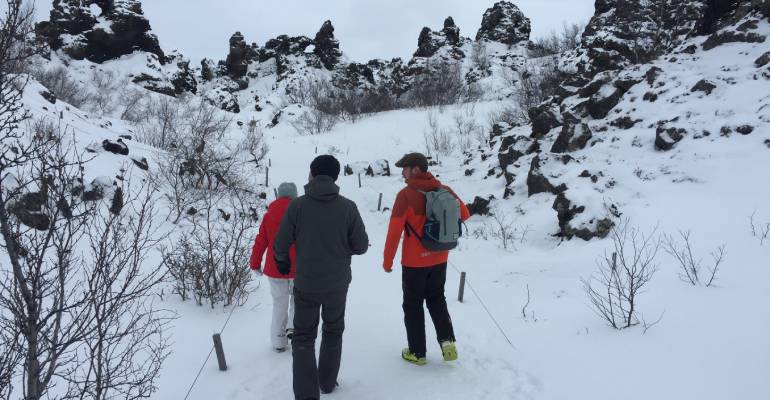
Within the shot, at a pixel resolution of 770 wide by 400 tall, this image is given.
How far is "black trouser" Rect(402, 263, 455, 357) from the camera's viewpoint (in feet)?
13.0

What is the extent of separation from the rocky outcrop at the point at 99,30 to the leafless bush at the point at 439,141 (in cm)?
2802

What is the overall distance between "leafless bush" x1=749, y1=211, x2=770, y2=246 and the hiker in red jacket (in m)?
6.23

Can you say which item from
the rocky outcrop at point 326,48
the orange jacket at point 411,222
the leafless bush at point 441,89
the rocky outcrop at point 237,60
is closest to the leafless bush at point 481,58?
the leafless bush at point 441,89

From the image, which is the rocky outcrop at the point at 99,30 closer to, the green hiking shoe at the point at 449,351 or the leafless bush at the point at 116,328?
the leafless bush at the point at 116,328

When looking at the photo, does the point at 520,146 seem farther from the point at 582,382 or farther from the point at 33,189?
the point at 33,189

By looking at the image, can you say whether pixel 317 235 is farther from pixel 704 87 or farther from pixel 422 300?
pixel 704 87

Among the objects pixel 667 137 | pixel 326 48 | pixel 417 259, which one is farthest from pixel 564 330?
pixel 326 48

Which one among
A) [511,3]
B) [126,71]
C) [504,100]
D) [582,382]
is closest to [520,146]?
[582,382]

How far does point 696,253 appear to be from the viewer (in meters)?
5.93

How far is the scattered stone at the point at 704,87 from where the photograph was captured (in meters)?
11.1

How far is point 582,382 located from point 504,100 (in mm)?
30923

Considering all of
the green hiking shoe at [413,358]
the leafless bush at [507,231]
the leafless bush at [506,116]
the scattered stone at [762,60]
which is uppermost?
the scattered stone at [762,60]

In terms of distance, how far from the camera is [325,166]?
331 centimetres

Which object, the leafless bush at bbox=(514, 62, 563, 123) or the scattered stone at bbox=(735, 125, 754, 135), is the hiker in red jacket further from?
the leafless bush at bbox=(514, 62, 563, 123)
